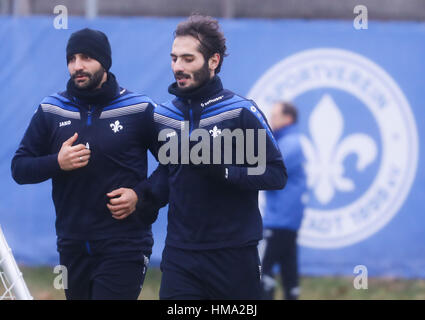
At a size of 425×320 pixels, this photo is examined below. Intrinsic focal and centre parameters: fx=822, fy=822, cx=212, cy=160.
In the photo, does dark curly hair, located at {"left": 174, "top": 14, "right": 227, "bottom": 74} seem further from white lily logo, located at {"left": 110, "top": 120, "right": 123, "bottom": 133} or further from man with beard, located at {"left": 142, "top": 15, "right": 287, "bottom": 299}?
white lily logo, located at {"left": 110, "top": 120, "right": 123, "bottom": 133}

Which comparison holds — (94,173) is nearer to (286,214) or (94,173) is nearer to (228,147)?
(228,147)

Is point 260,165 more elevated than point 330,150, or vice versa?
point 330,150

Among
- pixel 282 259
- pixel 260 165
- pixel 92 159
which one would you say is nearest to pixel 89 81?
pixel 92 159

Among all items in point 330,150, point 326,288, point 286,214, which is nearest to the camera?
point 286,214

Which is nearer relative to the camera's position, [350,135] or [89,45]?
[89,45]

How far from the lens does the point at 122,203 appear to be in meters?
4.52

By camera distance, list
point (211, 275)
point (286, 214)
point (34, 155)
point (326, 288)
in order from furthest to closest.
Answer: point (326, 288) < point (286, 214) < point (34, 155) < point (211, 275)

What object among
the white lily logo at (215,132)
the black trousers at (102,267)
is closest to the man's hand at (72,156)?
the black trousers at (102,267)

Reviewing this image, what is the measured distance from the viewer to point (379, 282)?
842 cm

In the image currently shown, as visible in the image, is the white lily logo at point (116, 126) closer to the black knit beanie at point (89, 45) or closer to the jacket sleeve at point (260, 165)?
the black knit beanie at point (89, 45)

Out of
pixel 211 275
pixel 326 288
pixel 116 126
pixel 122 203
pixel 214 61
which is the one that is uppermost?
pixel 214 61

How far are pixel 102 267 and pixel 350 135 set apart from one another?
444cm

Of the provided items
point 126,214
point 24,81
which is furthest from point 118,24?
point 126,214

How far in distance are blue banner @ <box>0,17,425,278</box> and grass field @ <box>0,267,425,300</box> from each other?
10cm
